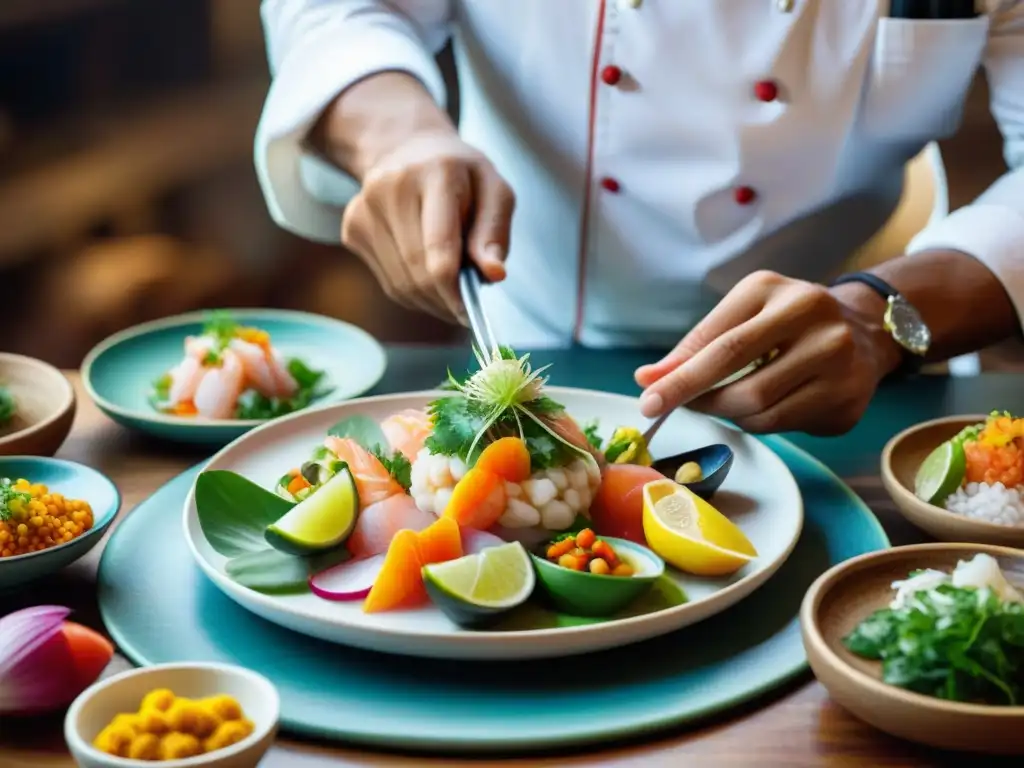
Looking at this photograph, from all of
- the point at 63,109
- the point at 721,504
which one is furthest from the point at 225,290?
the point at 721,504

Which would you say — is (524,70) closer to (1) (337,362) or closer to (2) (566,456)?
(1) (337,362)

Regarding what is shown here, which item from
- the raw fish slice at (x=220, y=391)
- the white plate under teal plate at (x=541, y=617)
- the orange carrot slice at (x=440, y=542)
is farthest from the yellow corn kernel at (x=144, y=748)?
the raw fish slice at (x=220, y=391)

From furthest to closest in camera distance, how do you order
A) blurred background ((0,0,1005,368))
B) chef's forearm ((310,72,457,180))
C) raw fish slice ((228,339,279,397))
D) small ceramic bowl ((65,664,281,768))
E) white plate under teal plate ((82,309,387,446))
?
1. blurred background ((0,0,1005,368))
2. chef's forearm ((310,72,457,180))
3. raw fish slice ((228,339,279,397))
4. white plate under teal plate ((82,309,387,446))
5. small ceramic bowl ((65,664,281,768))

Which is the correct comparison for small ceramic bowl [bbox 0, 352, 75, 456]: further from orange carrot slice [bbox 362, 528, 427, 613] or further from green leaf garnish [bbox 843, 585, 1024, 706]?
green leaf garnish [bbox 843, 585, 1024, 706]

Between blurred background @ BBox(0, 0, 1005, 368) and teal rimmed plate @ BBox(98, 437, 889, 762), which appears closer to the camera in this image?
teal rimmed plate @ BBox(98, 437, 889, 762)

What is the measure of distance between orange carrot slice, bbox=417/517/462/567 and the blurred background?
3.11 m

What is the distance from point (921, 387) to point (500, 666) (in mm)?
1004

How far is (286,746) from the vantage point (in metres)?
1.08

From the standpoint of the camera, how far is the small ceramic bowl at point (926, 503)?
4.39 feet

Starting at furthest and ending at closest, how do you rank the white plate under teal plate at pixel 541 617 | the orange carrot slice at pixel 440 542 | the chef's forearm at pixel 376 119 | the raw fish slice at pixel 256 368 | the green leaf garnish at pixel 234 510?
the chef's forearm at pixel 376 119 < the raw fish slice at pixel 256 368 < the green leaf garnish at pixel 234 510 < the orange carrot slice at pixel 440 542 < the white plate under teal plate at pixel 541 617

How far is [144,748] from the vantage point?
92cm

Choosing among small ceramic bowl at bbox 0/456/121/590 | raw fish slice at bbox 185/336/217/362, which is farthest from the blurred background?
small ceramic bowl at bbox 0/456/121/590

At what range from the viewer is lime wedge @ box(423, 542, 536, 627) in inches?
46.0

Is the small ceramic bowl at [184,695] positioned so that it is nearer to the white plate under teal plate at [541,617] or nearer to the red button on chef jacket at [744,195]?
the white plate under teal plate at [541,617]
